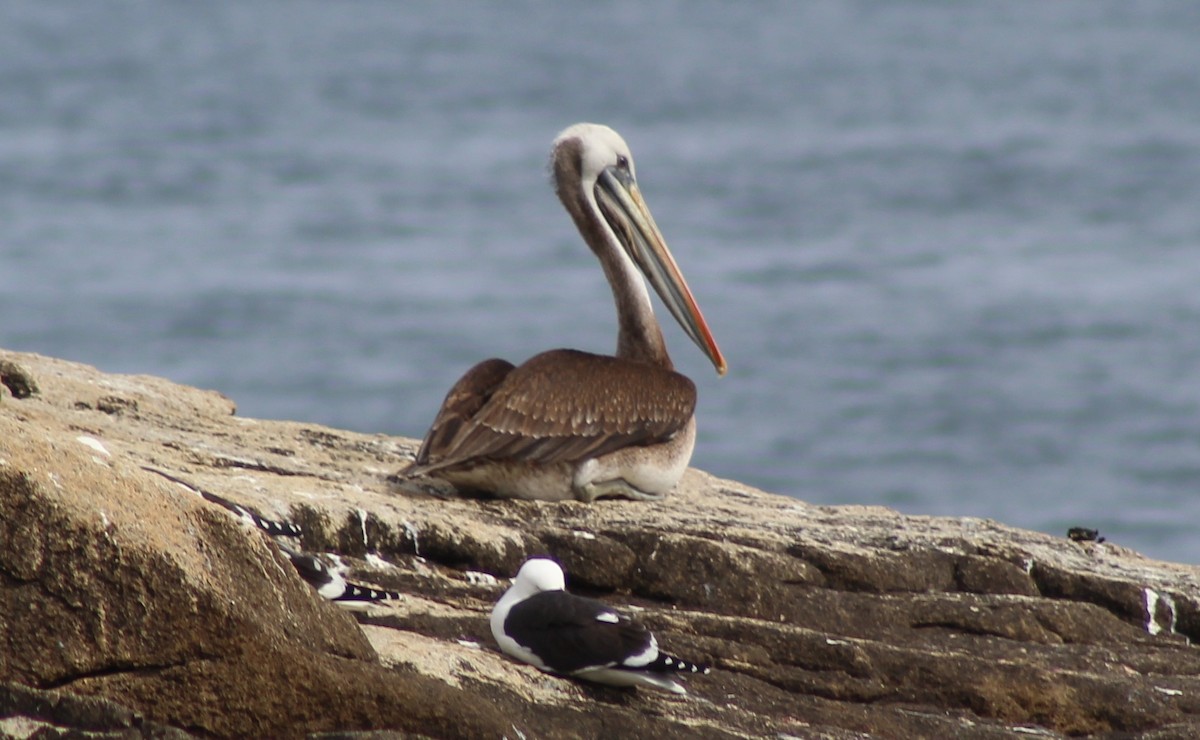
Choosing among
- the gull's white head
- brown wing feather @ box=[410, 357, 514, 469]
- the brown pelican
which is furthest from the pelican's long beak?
the gull's white head

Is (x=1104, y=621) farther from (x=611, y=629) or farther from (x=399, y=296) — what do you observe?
(x=399, y=296)

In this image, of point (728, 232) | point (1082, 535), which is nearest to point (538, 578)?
point (1082, 535)

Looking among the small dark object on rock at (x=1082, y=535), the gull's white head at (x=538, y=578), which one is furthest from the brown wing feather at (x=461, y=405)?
the small dark object on rock at (x=1082, y=535)

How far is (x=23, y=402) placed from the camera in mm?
6992

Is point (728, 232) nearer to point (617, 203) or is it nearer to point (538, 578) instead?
point (617, 203)

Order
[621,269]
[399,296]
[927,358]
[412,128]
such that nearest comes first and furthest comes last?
[621,269] → [927,358] → [399,296] → [412,128]

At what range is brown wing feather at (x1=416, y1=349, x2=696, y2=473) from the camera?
7.11m

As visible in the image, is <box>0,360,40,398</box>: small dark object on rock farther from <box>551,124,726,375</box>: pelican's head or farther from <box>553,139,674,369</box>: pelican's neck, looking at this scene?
<box>551,124,726,375</box>: pelican's head

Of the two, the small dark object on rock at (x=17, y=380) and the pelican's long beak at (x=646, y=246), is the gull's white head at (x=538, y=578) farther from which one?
the pelican's long beak at (x=646, y=246)

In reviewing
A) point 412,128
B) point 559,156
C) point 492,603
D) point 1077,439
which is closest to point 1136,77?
point 412,128

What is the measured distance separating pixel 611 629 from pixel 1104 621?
236 centimetres

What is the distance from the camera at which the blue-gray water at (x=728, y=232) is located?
26.7m

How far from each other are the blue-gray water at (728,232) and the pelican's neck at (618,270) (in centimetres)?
1541

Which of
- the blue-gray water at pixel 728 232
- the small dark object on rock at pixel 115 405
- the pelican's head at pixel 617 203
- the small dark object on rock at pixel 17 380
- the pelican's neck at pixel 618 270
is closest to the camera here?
the small dark object on rock at pixel 17 380
